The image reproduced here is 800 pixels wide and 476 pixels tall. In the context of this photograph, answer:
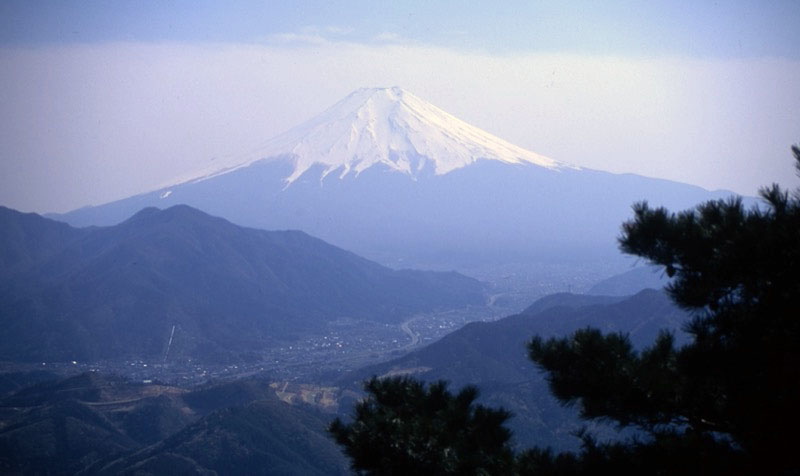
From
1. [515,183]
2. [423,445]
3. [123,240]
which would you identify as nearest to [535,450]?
[423,445]

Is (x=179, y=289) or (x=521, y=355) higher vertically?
(x=179, y=289)

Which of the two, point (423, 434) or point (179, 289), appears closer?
point (423, 434)

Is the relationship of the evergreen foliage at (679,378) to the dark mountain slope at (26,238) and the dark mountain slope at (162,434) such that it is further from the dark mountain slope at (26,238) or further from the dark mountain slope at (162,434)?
the dark mountain slope at (26,238)

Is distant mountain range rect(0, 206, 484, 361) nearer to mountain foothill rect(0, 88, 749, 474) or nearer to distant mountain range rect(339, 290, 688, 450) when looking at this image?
mountain foothill rect(0, 88, 749, 474)

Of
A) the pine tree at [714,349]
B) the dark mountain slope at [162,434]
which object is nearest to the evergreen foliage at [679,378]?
the pine tree at [714,349]

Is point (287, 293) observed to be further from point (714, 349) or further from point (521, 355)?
point (714, 349)

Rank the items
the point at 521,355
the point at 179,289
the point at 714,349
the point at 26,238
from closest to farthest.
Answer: the point at 714,349, the point at 521,355, the point at 179,289, the point at 26,238

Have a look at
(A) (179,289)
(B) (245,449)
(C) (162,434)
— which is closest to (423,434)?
(B) (245,449)
